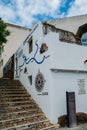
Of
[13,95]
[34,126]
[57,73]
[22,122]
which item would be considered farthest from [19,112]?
[57,73]

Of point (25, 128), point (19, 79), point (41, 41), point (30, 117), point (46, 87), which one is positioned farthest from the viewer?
point (19, 79)

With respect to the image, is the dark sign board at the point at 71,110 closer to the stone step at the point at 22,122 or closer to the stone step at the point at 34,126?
the stone step at the point at 34,126

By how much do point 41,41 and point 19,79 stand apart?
16.2ft

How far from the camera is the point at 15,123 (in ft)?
30.7

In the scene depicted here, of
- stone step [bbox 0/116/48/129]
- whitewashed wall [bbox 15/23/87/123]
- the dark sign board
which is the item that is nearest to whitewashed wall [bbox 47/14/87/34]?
whitewashed wall [bbox 15/23/87/123]

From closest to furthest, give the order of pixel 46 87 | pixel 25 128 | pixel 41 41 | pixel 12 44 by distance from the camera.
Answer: pixel 25 128 → pixel 46 87 → pixel 41 41 → pixel 12 44

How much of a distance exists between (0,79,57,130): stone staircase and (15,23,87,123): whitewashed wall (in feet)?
1.35

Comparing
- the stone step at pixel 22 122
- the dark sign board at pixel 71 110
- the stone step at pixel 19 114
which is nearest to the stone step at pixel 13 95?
the stone step at pixel 19 114

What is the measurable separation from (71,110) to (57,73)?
2.16m

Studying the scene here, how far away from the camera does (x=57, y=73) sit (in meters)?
10.7

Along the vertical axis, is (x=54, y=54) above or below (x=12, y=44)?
below

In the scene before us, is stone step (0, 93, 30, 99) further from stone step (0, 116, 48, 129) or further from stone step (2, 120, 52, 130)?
stone step (2, 120, 52, 130)

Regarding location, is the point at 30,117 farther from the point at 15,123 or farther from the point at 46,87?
the point at 46,87

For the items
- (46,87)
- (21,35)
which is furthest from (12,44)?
(46,87)
